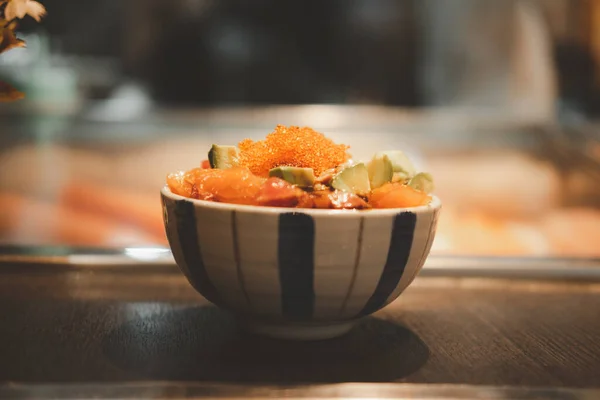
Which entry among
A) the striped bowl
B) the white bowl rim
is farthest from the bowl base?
the white bowl rim

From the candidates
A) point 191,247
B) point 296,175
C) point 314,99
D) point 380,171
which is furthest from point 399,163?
point 314,99

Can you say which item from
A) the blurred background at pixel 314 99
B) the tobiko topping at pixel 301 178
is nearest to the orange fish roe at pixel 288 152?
the tobiko topping at pixel 301 178

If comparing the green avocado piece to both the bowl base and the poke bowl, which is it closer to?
the poke bowl

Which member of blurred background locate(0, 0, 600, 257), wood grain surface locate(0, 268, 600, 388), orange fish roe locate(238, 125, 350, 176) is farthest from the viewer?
blurred background locate(0, 0, 600, 257)

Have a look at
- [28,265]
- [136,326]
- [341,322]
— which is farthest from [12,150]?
[341,322]

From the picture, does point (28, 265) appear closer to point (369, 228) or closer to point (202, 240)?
point (202, 240)

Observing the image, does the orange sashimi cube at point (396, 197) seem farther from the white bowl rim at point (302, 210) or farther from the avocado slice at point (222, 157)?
the avocado slice at point (222, 157)

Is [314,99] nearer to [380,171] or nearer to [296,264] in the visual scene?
[380,171]
